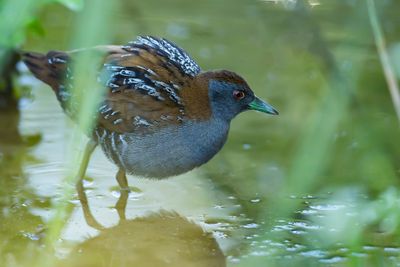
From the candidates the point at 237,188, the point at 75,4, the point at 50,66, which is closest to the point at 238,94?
the point at 237,188

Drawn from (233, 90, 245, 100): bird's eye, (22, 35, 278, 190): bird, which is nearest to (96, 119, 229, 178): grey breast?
(22, 35, 278, 190): bird

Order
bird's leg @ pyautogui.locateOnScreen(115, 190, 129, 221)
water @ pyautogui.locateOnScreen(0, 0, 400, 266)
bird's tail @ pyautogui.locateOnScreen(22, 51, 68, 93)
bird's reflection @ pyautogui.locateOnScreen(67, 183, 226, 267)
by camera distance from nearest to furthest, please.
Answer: water @ pyautogui.locateOnScreen(0, 0, 400, 266) < bird's reflection @ pyautogui.locateOnScreen(67, 183, 226, 267) < bird's leg @ pyautogui.locateOnScreen(115, 190, 129, 221) < bird's tail @ pyautogui.locateOnScreen(22, 51, 68, 93)

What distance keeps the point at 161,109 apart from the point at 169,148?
237mm

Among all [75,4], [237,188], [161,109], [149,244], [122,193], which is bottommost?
[149,244]

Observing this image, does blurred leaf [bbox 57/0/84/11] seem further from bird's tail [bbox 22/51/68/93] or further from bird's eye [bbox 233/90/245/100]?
bird's eye [bbox 233/90/245/100]

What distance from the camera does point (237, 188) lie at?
5.57m

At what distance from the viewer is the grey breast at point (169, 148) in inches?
203

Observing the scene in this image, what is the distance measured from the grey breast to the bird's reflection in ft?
0.94

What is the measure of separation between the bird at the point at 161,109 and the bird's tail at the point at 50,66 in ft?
0.65

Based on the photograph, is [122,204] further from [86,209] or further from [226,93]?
[226,93]

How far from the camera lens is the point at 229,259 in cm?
462

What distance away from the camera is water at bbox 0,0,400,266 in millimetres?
3615

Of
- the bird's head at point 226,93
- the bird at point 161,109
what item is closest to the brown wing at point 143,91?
the bird at point 161,109

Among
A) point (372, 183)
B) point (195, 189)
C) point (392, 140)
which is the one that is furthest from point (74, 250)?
point (392, 140)
